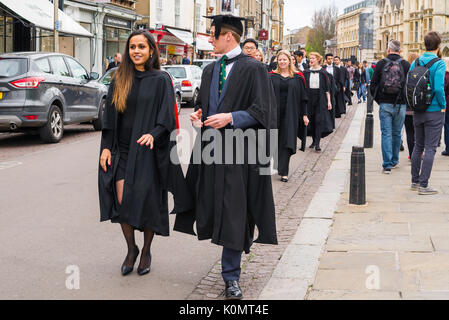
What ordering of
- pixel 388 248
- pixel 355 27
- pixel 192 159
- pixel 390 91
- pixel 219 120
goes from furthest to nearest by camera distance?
1. pixel 355 27
2. pixel 390 91
3. pixel 388 248
4. pixel 192 159
5. pixel 219 120

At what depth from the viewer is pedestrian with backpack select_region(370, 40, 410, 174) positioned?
9523 millimetres

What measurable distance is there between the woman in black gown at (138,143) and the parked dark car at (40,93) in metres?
8.24

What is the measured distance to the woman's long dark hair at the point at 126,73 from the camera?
4773 mm

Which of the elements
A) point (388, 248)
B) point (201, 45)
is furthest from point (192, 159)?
point (201, 45)

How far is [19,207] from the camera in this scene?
7422mm

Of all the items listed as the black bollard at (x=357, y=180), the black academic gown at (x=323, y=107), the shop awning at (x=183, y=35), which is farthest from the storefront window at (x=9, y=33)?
the black bollard at (x=357, y=180)

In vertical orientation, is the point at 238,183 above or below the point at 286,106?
below

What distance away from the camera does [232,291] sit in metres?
4.42

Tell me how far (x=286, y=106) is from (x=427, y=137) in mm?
2226

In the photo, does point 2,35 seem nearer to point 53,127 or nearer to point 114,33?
point 114,33

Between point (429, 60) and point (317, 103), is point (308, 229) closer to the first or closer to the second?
point (429, 60)

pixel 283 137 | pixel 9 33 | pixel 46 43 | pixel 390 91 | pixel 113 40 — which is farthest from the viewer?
pixel 113 40

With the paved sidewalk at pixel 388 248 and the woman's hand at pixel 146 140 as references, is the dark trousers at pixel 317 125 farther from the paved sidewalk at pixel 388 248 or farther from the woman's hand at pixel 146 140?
the woman's hand at pixel 146 140
